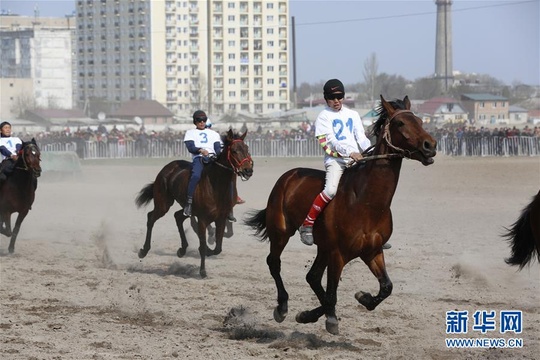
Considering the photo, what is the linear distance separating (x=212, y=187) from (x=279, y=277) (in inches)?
187

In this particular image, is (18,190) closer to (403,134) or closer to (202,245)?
(202,245)

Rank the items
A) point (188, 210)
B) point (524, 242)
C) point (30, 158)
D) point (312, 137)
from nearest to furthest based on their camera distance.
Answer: point (524, 242) → point (188, 210) → point (30, 158) → point (312, 137)

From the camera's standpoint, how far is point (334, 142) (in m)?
10.2

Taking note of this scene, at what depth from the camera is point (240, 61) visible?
117 meters

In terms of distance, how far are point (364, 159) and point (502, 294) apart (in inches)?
164

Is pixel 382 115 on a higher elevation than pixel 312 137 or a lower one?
higher

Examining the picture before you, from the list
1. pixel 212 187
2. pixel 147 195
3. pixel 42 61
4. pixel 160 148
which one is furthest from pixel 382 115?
pixel 42 61

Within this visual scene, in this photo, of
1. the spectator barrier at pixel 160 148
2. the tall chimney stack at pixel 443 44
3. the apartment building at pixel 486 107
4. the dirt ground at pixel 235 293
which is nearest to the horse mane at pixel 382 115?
the dirt ground at pixel 235 293

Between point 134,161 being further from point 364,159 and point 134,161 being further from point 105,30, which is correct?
point 105,30

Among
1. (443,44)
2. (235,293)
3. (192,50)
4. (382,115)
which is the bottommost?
(235,293)

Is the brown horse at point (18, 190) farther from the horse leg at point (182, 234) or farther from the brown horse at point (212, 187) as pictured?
the horse leg at point (182, 234)

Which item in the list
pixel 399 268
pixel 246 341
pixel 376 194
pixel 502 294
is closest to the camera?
pixel 376 194

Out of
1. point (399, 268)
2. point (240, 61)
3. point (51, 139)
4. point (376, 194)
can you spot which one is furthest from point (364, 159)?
point (240, 61)

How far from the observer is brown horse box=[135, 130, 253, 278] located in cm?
1486
